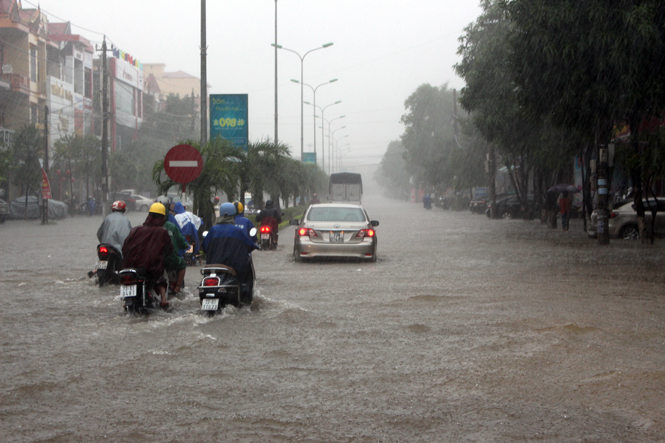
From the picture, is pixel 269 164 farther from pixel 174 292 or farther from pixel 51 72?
pixel 51 72

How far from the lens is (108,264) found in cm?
1220

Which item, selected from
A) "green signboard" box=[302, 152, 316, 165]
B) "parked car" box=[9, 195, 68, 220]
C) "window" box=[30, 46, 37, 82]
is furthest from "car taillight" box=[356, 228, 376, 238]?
"green signboard" box=[302, 152, 316, 165]

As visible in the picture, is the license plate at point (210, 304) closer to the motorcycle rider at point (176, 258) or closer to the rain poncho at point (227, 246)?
the rain poncho at point (227, 246)

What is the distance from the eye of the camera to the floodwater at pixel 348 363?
5086 millimetres

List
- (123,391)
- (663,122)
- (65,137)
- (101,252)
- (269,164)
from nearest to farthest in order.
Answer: (123,391) < (101,252) < (663,122) < (269,164) < (65,137)

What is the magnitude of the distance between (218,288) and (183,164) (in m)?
5.89

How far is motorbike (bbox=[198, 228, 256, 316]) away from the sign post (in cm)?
531

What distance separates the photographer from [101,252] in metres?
12.0

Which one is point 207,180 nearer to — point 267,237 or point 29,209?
point 267,237

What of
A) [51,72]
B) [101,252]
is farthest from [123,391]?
[51,72]

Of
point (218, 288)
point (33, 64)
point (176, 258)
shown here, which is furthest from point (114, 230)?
point (33, 64)

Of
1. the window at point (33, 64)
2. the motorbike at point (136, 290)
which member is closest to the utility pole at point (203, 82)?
the motorbike at point (136, 290)

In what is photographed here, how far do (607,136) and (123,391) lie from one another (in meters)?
18.8

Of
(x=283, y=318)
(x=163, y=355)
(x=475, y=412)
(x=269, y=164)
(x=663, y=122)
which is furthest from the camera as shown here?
(x=269, y=164)
